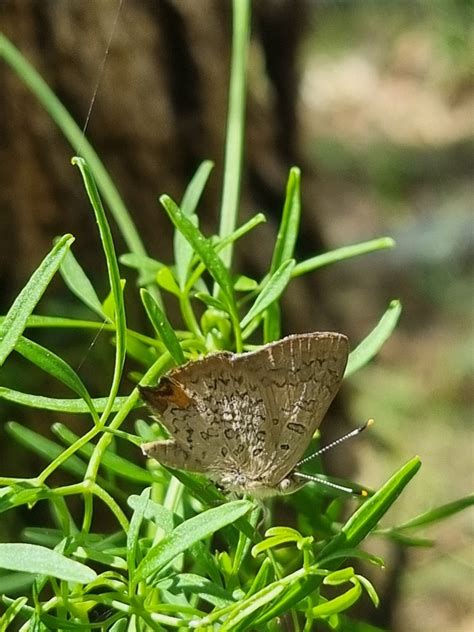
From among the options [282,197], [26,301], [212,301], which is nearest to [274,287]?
[212,301]

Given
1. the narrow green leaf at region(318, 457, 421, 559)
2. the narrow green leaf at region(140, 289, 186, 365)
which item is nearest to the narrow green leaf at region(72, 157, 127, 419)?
the narrow green leaf at region(140, 289, 186, 365)

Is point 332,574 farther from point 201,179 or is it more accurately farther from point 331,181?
point 331,181

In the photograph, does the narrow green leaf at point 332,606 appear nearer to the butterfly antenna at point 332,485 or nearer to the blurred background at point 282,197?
the butterfly antenna at point 332,485

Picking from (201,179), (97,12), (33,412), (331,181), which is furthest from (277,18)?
(331,181)

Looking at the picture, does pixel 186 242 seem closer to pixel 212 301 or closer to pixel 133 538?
pixel 212 301

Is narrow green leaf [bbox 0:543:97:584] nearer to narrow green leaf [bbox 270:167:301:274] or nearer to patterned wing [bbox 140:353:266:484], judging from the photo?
patterned wing [bbox 140:353:266:484]
